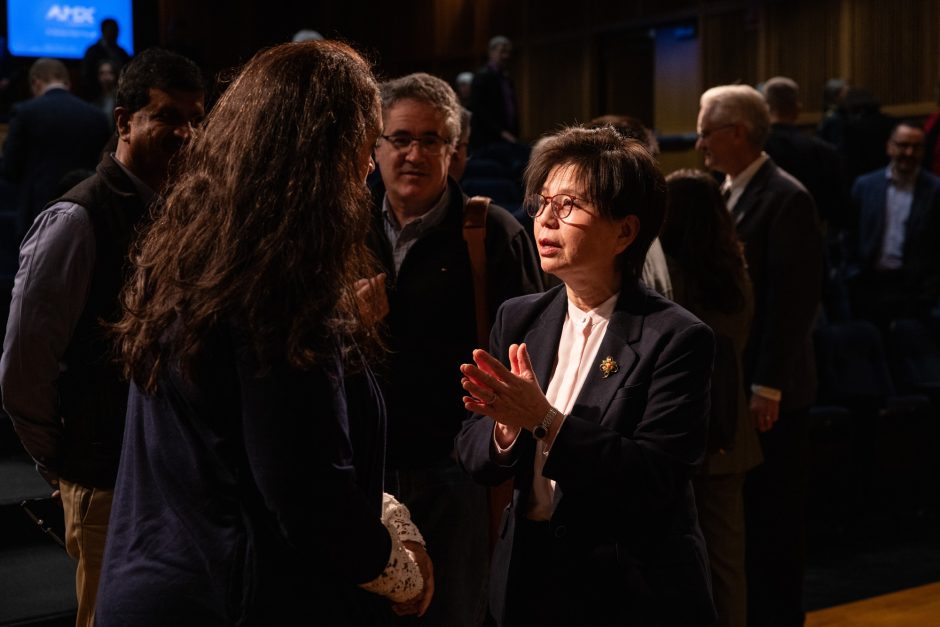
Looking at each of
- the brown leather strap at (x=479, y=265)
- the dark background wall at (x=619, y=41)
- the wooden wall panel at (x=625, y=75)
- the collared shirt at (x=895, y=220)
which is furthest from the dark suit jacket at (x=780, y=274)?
the wooden wall panel at (x=625, y=75)

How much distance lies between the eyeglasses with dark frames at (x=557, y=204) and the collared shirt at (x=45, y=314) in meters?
0.88

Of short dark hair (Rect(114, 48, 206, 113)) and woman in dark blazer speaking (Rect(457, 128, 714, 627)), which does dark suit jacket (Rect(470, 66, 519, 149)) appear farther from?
woman in dark blazer speaking (Rect(457, 128, 714, 627))

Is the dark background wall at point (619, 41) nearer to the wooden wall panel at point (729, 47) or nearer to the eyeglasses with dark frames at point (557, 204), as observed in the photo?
the wooden wall panel at point (729, 47)

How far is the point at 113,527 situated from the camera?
150 cm

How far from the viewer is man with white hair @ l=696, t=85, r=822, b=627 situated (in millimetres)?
3512

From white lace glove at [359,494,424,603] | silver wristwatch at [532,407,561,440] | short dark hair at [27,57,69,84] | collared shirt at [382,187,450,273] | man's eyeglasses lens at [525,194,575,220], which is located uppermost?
short dark hair at [27,57,69,84]

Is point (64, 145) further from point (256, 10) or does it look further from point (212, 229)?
point (256, 10)

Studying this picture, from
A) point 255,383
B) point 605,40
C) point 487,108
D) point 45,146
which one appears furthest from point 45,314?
point 605,40

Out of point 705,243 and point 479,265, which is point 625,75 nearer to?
point 705,243

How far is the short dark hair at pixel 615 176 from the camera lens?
2016 mm

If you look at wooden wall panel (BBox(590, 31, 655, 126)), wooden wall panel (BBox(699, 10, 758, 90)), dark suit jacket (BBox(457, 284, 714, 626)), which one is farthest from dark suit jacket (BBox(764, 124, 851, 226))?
wooden wall panel (BBox(590, 31, 655, 126))

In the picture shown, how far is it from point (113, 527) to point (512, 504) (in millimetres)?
742

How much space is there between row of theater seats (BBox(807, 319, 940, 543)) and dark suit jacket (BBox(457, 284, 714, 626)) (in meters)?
3.53

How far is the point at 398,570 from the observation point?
60.5 inches
